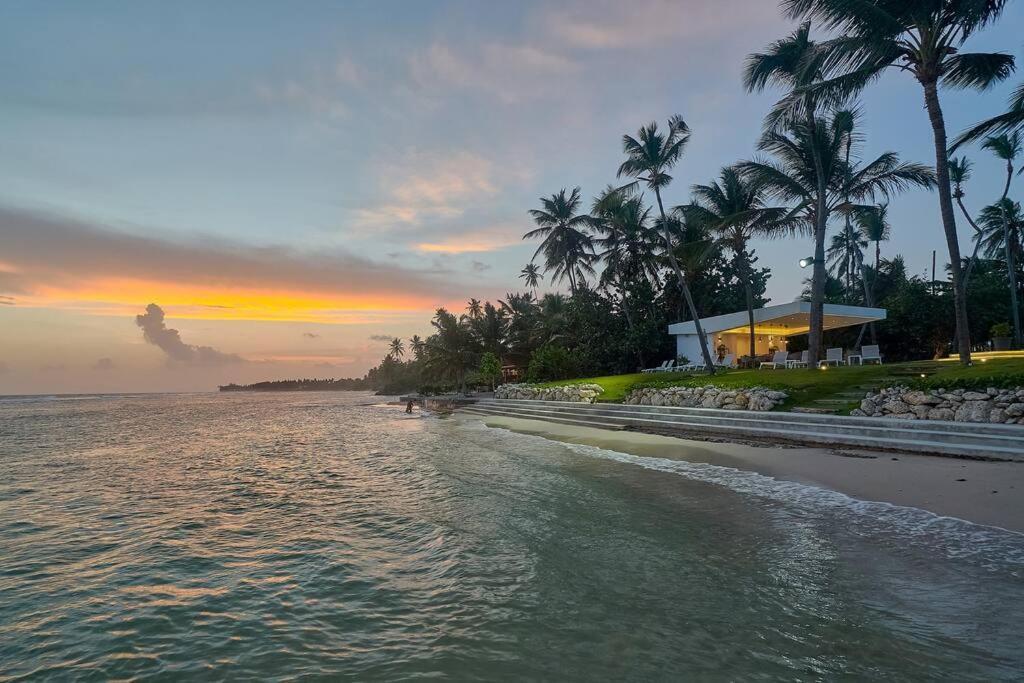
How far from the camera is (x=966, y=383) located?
11.2m

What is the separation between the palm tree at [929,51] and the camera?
546 inches

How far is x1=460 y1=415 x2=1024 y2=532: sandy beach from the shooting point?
6277mm

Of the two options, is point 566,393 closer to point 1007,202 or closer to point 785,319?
point 785,319

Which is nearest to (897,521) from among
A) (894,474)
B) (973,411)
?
(894,474)

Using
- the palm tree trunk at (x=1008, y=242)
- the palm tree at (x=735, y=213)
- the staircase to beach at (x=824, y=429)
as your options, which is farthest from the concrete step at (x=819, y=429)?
the palm tree trunk at (x=1008, y=242)

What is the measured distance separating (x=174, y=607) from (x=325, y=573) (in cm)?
124

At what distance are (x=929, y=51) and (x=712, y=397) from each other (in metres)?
11.7

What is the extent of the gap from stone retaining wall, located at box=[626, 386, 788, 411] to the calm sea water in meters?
7.39

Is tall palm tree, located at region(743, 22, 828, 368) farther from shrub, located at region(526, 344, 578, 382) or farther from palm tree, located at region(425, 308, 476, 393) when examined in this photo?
palm tree, located at region(425, 308, 476, 393)

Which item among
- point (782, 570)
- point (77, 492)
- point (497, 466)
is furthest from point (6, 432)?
point (782, 570)

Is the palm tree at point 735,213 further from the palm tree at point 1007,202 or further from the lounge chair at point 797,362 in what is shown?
the palm tree at point 1007,202

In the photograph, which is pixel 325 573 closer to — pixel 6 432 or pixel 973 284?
pixel 6 432

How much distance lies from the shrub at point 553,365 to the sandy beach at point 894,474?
79.4 feet

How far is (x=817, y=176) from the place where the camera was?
2092cm
